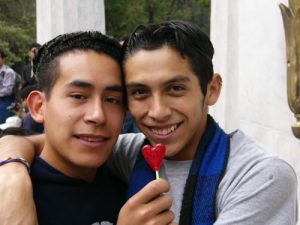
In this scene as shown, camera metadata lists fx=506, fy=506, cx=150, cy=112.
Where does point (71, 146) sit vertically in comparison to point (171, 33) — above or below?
below

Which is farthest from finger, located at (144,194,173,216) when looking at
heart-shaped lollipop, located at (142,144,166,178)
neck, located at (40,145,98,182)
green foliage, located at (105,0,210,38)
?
green foliage, located at (105,0,210,38)

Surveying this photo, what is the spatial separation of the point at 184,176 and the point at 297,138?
1.88m

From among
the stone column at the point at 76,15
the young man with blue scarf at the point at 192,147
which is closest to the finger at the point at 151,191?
the young man with blue scarf at the point at 192,147

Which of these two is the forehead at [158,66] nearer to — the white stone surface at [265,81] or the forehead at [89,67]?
the forehead at [89,67]

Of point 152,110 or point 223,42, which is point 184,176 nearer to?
point 152,110

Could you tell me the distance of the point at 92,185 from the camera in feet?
6.96

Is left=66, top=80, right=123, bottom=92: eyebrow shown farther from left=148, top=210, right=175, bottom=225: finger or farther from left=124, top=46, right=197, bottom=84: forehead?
left=148, top=210, right=175, bottom=225: finger

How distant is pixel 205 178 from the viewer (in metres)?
1.84

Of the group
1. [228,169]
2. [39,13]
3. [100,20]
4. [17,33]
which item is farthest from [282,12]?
[17,33]

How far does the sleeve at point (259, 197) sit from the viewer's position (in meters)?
Answer: 1.71

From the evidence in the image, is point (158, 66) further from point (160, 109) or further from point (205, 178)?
point (205, 178)

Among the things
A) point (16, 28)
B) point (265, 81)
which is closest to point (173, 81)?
point (265, 81)

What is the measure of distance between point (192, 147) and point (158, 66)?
37 cm

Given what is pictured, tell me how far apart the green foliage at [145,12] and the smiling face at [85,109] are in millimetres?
15958
